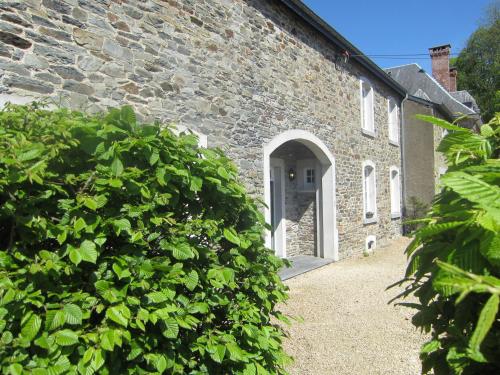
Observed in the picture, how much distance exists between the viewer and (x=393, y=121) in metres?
13.5

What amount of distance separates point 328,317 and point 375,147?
7.66m

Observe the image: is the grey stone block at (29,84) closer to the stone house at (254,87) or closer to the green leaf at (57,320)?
the stone house at (254,87)

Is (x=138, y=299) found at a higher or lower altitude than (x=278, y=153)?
lower

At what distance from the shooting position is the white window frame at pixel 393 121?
43.3 ft

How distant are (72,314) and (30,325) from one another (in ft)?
0.60

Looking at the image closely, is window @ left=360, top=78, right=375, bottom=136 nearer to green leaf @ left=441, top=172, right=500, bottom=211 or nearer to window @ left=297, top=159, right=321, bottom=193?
window @ left=297, top=159, right=321, bottom=193

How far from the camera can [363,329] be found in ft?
15.9

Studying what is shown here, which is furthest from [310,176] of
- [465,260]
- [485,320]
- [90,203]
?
[485,320]

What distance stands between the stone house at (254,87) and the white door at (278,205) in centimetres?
3

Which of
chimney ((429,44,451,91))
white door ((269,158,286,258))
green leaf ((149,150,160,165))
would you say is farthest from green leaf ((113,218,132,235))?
chimney ((429,44,451,91))

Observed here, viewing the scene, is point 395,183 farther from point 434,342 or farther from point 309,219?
point 434,342

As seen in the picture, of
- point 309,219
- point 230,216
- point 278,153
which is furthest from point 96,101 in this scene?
point 309,219

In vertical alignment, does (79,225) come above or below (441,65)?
below

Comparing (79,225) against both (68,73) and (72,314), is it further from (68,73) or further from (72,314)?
(68,73)
